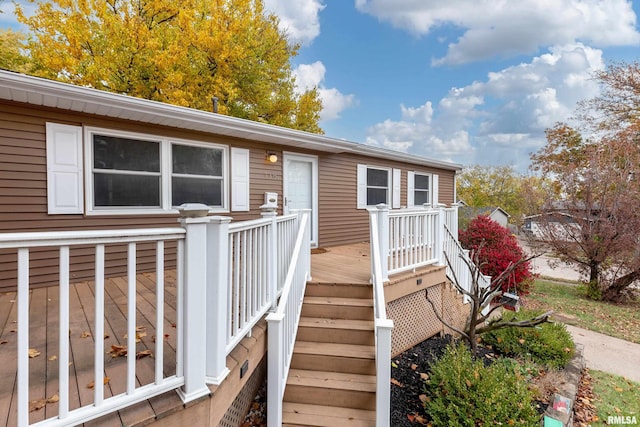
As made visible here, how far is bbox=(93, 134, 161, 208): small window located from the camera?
429 cm

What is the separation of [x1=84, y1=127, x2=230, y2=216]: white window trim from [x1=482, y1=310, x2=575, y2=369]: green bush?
4.87m

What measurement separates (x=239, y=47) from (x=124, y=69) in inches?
140

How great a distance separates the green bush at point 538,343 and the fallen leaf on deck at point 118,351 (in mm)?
4670

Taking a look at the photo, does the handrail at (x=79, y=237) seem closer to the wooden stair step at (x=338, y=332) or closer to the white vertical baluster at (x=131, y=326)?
the white vertical baluster at (x=131, y=326)

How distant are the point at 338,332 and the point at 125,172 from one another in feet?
12.4

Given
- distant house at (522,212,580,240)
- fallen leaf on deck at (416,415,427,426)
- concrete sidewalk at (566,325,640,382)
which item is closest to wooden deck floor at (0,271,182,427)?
fallen leaf on deck at (416,415,427,426)

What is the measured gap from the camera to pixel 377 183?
846 cm

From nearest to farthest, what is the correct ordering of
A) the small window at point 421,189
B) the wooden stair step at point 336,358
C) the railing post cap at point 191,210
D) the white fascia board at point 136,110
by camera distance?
1. the railing post cap at point 191,210
2. the wooden stair step at point 336,358
3. the white fascia board at point 136,110
4. the small window at point 421,189

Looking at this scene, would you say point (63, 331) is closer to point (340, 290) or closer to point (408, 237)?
point (340, 290)

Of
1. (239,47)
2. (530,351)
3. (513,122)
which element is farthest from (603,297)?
(513,122)

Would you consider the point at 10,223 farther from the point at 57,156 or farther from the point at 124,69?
the point at 124,69

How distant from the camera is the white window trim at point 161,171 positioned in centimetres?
417

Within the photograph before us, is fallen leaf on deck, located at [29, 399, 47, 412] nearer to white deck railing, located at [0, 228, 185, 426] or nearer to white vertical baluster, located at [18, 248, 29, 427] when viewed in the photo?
white deck railing, located at [0, 228, 185, 426]

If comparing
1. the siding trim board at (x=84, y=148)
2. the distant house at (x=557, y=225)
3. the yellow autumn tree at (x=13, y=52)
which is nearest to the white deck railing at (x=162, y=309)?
the siding trim board at (x=84, y=148)
